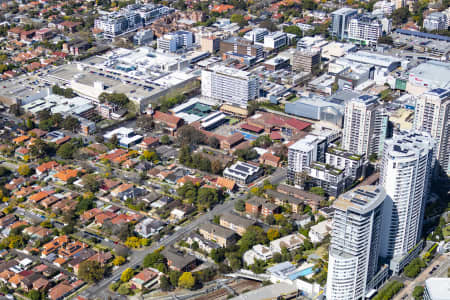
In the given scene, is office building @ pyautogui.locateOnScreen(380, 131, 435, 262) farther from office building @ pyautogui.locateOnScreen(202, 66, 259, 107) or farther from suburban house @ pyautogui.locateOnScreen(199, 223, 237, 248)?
office building @ pyautogui.locateOnScreen(202, 66, 259, 107)

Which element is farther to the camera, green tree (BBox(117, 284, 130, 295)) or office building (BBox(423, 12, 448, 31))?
office building (BBox(423, 12, 448, 31))

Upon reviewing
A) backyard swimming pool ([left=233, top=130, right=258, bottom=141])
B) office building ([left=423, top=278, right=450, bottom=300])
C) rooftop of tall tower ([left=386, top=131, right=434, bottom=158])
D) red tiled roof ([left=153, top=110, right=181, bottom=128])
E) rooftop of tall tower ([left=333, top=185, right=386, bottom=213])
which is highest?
rooftop of tall tower ([left=386, top=131, right=434, bottom=158])

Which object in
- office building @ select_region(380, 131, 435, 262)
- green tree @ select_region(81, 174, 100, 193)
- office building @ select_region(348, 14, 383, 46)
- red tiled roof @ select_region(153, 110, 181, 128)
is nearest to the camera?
office building @ select_region(380, 131, 435, 262)

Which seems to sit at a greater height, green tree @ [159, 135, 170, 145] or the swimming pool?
green tree @ [159, 135, 170, 145]

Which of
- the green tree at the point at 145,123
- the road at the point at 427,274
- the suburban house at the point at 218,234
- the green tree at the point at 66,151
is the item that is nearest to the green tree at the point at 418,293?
the road at the point at 427,274

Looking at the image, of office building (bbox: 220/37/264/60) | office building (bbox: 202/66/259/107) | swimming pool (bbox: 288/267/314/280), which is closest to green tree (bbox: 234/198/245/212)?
swimming pool (bbox: 288/267/314/280)

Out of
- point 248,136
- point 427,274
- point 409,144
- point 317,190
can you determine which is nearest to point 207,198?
point 317,190

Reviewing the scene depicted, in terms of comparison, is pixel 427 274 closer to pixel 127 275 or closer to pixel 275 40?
pixel 127 275
